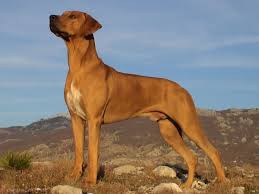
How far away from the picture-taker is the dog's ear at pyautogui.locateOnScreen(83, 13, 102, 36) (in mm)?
9312

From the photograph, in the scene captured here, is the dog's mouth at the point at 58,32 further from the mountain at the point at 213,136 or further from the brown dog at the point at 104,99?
the mountain at the point at 213,136

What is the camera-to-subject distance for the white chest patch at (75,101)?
30.1 ft

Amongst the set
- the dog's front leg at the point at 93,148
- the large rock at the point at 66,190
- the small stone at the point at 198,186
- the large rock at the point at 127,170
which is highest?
the dog's front leg at the point at 93,148

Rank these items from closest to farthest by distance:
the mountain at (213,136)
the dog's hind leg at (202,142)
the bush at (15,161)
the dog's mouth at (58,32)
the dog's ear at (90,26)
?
the dog's mouth at (58,32)
the dog's ear at (90,26)
the dog's hind leg at (202,142)
the bush at (15,161)
the mountain at (213,136)

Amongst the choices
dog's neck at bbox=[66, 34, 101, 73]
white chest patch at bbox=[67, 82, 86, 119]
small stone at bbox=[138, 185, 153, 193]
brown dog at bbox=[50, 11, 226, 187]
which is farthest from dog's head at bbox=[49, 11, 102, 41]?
small stone at bbox=[138, 185, 153, 193]

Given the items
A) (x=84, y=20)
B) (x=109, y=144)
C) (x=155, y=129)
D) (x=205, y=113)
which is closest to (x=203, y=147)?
(x=84, y=20)

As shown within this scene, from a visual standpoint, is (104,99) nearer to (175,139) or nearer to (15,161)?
(175,139)

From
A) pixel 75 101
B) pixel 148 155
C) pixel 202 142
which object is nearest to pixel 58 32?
pixel 75 101

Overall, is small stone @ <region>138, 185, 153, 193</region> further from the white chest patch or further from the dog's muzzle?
the dog's muzzle

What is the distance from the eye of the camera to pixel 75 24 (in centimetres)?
930

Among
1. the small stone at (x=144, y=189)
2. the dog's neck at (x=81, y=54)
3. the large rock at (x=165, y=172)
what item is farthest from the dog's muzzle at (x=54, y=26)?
the large rock at (x=165, y=172)

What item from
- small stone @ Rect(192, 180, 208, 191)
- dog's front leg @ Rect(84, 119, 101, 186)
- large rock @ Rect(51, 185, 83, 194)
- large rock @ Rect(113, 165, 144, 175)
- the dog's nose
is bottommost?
large rock @ Rect(113, 165, 144, 175)

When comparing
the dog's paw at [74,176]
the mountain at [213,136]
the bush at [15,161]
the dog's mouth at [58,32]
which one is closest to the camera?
the dog's mouth at [58,32]

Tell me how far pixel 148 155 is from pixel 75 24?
26819 mm
